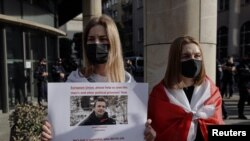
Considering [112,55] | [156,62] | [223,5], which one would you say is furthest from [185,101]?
[223,5]

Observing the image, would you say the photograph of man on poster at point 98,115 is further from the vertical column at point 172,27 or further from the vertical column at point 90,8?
the vertical column at point 90,8

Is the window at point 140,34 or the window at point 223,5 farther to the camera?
the window at point 140,34

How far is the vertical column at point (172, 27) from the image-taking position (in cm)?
470

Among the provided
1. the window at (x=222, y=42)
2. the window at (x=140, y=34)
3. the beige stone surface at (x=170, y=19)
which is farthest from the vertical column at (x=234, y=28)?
the beige stone surface at (x=170, y=19)

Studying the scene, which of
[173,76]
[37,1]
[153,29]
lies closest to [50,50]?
[37,1]

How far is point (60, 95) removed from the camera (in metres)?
2.09

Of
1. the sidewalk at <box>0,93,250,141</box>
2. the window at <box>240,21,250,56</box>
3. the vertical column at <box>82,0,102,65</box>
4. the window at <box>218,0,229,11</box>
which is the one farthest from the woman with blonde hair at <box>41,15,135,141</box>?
the window at <box>218,0,229,11</box>

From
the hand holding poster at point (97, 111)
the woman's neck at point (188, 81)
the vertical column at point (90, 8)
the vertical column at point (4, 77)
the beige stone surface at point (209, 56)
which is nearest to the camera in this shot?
the hand holding poster at point (97, 111)

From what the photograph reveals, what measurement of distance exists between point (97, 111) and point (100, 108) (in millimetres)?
25

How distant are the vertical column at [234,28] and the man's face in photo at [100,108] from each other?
38.3 meters

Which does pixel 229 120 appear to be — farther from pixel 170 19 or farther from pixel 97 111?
pixel 97 111

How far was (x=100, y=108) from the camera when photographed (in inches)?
83.5

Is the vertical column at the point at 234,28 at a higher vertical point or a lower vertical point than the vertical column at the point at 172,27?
higher

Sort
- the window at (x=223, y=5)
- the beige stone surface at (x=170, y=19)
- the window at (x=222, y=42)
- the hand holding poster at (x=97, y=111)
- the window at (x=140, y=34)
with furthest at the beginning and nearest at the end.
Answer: the window at (x=140, y=34) < the window at (x=222, y=42) < the window at (x=223, y=5) < the beige stone surface at (x=170, y=19) < the hand holding poster at (x=97, y=111)
